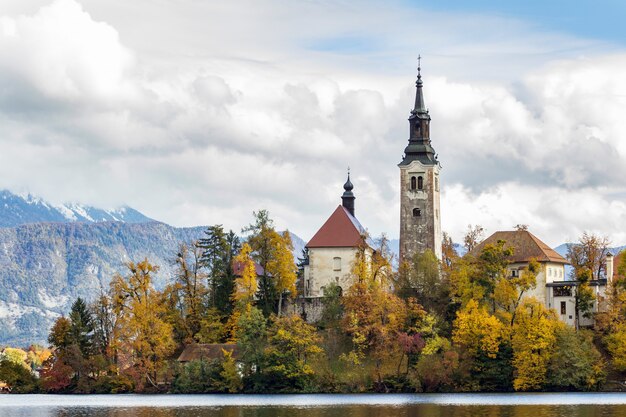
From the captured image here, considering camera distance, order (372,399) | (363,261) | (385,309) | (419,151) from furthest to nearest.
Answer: (419,151) < (363,261) < (385,309) < (372,399)

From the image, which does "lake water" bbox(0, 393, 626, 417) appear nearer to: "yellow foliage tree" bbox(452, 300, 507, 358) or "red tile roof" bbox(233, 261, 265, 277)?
"yellow foliage tree" bbox(452, 300, 507, 358)

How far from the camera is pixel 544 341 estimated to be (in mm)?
96750

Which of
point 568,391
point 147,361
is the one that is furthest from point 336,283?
point 568,391

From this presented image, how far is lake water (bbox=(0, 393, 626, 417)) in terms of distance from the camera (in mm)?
72750

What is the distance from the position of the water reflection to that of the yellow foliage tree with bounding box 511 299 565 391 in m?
18.2

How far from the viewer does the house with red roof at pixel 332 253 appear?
379 feet

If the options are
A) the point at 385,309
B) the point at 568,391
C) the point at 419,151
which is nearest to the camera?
the point at 568,391

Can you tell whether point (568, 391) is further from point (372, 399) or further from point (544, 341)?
point (372, 399)

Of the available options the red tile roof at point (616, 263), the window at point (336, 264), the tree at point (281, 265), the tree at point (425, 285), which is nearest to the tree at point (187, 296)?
the tree at point (281, 265)

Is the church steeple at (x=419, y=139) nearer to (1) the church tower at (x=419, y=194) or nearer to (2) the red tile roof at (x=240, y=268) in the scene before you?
(1) the church tower at (x=419, y=194)

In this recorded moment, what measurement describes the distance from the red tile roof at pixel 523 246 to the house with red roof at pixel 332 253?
451 inches

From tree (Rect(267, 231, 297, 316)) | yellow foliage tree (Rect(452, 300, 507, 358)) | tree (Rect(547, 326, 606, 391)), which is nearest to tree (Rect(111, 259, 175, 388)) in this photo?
tree (Rect(267, 231, 297, 316))

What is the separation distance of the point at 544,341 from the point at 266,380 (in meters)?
22.7

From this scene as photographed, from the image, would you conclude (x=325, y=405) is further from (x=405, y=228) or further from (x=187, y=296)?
(x=405, y=228)
